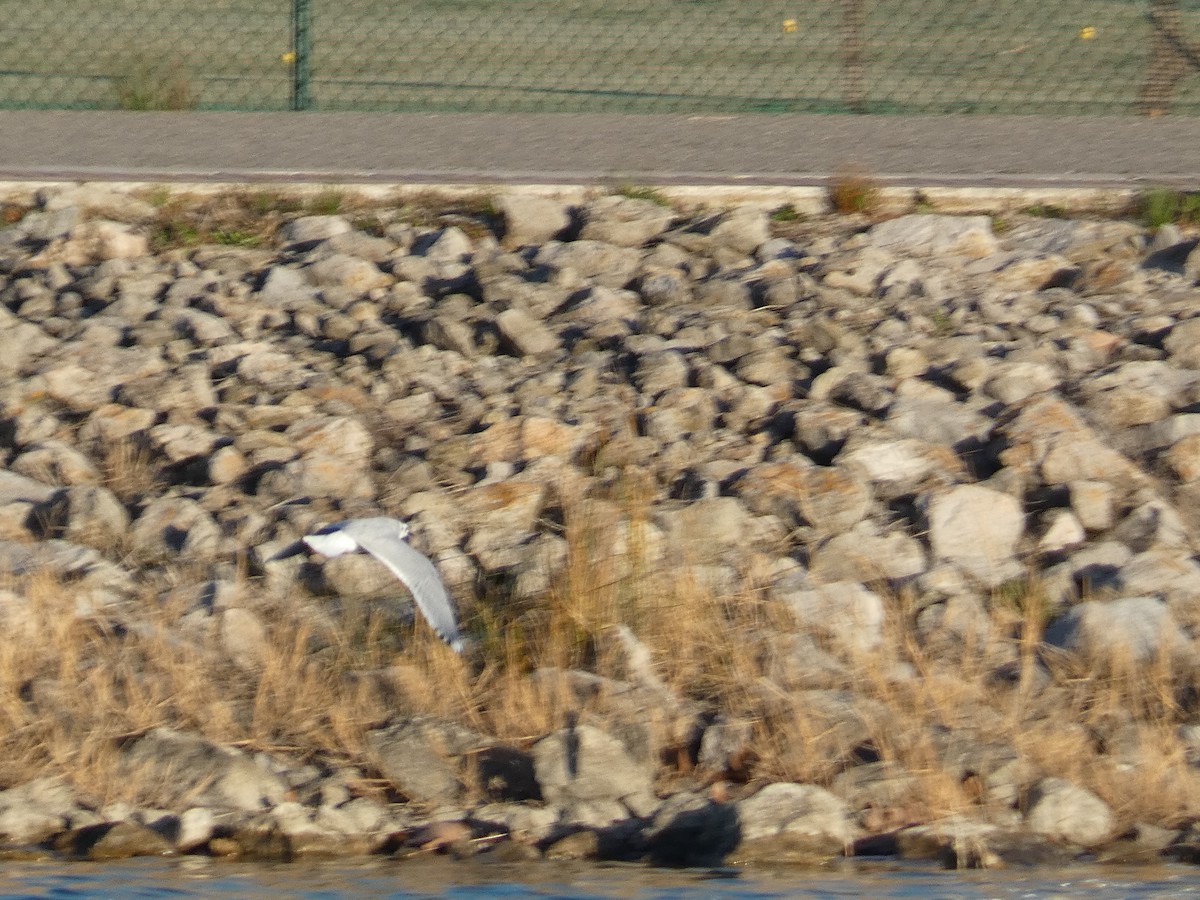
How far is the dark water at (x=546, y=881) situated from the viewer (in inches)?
175

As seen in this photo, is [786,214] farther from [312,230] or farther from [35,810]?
[35,810]

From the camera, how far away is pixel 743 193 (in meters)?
8.01

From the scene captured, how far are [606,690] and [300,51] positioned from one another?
21.4ft

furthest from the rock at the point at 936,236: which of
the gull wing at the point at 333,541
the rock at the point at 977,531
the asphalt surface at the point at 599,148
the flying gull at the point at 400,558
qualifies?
the gull wing at the point at 333,541

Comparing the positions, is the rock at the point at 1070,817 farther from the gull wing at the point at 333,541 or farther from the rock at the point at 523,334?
the rock at the point at 523,334

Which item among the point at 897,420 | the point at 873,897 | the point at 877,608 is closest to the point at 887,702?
the point at 877,608

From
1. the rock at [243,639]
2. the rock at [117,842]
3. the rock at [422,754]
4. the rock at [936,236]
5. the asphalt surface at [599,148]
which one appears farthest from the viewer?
the asphalt surface at [599,148]

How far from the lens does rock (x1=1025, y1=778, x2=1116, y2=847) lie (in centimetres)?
482

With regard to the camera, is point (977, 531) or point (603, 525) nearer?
point (603, 525)

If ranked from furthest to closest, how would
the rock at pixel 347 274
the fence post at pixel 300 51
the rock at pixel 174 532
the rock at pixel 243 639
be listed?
the fence post at pixel 300 51
the rock at pixel 347 274
the rock at pixel 174 532
the rock at pixel 243 639

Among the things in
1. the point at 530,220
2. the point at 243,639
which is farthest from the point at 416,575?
the point at 530,220

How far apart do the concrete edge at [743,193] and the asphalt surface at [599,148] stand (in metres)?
0.09

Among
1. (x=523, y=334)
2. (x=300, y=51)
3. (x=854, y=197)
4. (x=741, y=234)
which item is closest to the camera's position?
(x=523, y=334)

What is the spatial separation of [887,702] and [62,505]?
8.32 ft
